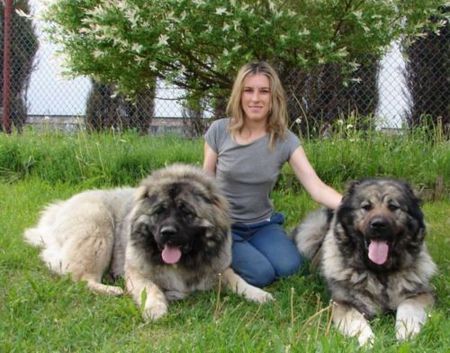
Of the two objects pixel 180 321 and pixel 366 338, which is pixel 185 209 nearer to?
pixel 180 321

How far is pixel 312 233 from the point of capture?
4457mm

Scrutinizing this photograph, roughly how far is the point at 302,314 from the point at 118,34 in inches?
104

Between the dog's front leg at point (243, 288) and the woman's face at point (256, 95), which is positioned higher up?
the woman's face at point (256, 95)

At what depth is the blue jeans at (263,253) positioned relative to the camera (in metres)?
4.07

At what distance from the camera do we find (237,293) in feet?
12.0

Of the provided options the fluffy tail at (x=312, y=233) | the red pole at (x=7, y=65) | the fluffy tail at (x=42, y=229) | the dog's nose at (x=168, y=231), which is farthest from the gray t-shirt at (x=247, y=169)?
the red pole at (x=7, y=65)

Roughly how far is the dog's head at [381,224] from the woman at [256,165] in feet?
1.97

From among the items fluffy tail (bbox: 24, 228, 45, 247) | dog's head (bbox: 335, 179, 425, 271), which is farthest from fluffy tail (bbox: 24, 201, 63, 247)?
dog's head (bbox: 335, 179, 425, 271)

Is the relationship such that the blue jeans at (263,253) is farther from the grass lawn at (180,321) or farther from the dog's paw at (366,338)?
the dog's paw at (366,338)

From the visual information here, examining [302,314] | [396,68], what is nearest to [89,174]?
[302,314]

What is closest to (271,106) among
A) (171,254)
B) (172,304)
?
(171,254)

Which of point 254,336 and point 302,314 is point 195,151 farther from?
point 254,336

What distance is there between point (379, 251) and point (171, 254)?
1.19m

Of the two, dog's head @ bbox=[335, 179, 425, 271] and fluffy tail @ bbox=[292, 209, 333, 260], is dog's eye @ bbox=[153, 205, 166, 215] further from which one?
fluffy tail @ bbox=[292, 209, 333, 260]
